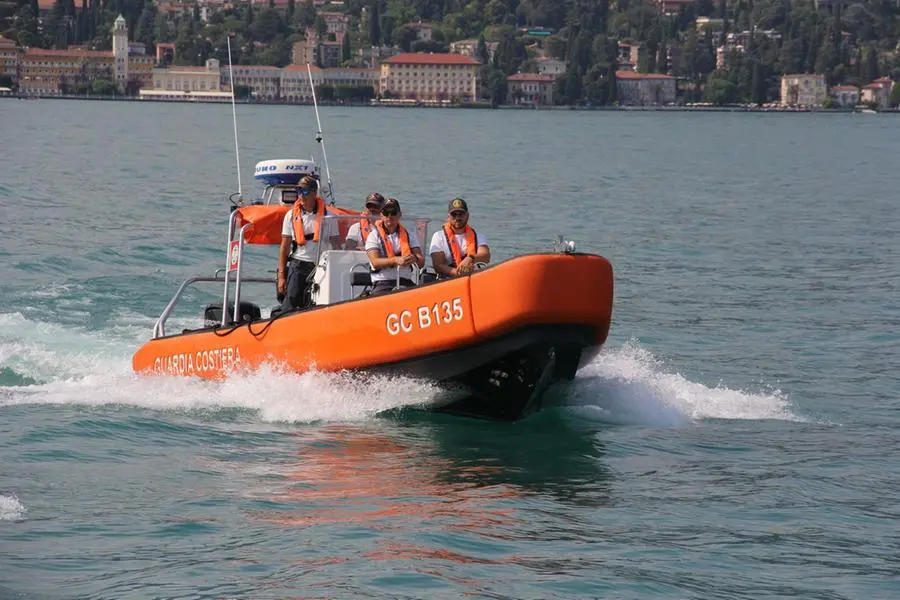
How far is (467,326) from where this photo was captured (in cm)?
1302

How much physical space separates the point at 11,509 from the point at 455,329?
3.62 metres

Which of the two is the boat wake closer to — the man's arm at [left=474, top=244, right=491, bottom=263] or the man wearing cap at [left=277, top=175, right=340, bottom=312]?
the man wearing cap at [left=277, top=175, right=340, bottom=312]

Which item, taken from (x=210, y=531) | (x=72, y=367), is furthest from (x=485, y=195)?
(x=210, y=531)

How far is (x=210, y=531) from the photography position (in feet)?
35.7

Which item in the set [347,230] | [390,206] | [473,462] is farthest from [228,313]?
[473,462]

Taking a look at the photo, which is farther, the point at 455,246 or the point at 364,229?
the point at 364,229

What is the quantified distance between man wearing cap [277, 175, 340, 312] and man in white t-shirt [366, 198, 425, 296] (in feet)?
2.74

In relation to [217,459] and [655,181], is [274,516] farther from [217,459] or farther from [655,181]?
[655,181]

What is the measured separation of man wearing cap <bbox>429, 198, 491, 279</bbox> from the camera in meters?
13.6

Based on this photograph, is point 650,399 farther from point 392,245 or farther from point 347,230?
point 347,230

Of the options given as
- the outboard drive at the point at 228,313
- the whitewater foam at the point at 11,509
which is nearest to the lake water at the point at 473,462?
the whitewater foam at the point at 11,509

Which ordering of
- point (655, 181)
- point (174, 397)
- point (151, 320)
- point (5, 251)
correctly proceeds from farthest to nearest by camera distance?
point (655, 181)
point (5, 251)
point (151, 320)
point (174, 397)

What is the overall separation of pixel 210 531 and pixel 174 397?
4.43 m

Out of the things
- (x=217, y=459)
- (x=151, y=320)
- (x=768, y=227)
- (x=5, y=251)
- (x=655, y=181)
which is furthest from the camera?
(x=655, y=181)
